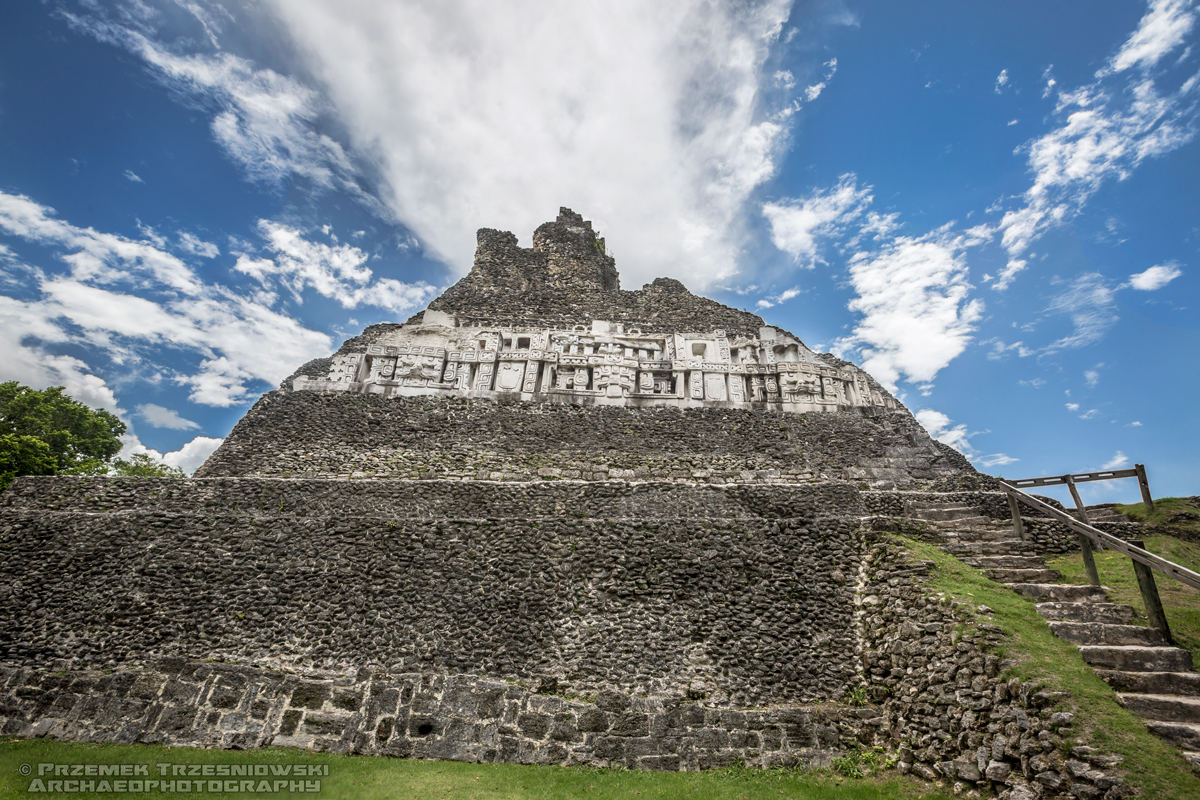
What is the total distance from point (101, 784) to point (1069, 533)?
50.3 feet

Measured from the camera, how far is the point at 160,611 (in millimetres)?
9633

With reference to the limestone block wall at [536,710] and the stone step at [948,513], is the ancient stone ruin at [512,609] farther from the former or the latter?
the stone step at [948,513]

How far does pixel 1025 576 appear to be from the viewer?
8.52 meters

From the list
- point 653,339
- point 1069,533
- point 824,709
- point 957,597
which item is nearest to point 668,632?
point 824,709

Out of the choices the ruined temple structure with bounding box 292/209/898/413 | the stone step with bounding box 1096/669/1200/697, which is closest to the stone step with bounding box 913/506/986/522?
the stone step with bounding box 1096/669/1200/697

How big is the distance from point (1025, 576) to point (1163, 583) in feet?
5.51

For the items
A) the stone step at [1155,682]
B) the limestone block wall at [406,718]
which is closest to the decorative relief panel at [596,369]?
the limestone block wall at [406,718]

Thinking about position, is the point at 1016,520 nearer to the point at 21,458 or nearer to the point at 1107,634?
the point at 1107,634

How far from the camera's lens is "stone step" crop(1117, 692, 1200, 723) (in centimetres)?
548

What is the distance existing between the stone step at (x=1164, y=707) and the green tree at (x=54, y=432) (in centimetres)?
2658

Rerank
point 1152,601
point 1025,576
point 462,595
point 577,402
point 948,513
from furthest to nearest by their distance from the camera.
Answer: point 577,402, point 948,513, point 462,595, point 1025,576, point 1152,601

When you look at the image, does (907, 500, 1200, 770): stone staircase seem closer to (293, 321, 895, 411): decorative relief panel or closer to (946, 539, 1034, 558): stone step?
(946, 539, 1034, 558): stone step

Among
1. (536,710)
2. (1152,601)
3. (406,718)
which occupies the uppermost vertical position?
(1152,601)

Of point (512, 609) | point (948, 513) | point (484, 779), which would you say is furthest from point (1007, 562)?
point (484, 779)
